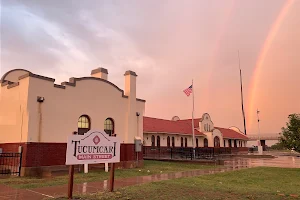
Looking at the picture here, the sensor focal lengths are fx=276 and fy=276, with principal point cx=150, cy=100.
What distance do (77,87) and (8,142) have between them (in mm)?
4830

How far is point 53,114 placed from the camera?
15.1 metres

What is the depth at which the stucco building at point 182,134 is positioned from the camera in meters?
35.8

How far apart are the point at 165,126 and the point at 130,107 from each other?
19.8 m

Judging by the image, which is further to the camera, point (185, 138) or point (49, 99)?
point (185, 138)

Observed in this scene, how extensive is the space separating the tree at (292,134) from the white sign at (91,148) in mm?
14129

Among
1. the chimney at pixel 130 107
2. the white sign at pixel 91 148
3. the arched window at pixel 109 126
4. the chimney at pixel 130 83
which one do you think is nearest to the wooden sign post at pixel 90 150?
the white sign at pixel 91 148

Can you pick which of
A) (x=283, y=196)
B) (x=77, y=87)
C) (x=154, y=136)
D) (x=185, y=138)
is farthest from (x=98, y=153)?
(x=185, y=138)

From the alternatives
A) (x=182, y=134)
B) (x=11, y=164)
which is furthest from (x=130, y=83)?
(x=182, y=134)

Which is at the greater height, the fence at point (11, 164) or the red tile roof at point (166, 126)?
the red tile roof at point (166, 126)

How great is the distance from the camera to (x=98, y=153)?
8977 millimetres

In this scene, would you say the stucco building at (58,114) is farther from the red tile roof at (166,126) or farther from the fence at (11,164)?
the red tile roof at (166,126)

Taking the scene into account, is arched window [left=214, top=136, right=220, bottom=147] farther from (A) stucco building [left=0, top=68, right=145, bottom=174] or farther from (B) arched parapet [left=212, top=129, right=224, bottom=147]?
(A) stucco building [left=0, top=68, right=145, bottom=174]

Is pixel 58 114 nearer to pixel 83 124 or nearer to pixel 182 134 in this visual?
pixel 83 124

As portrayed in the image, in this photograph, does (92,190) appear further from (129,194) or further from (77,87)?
(77,87)
